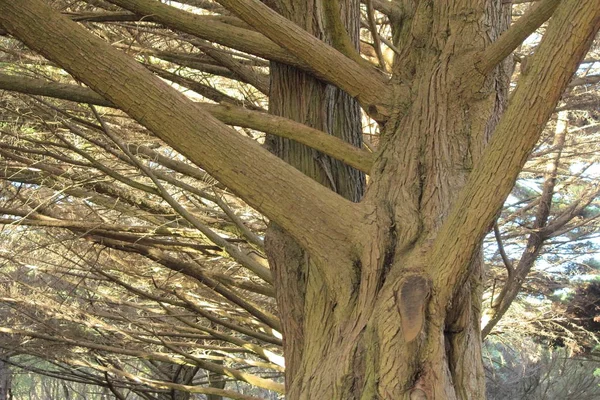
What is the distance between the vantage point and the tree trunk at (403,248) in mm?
2354

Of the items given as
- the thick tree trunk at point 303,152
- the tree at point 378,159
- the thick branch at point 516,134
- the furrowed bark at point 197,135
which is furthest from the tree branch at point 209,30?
the thick branch at point 516,134

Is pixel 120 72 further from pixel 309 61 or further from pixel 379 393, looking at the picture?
pixel 379 393

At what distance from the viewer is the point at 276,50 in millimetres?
3139

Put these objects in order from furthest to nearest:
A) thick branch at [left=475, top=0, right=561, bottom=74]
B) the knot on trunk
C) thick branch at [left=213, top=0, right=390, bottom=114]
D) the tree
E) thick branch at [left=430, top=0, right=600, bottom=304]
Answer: thick branch at [left=213, top=0, right=390, bottom=114] → thick branch at [left=475, top=0, right=561, bottom=74] → the knot on trunk → the tree → thick branch at [left=430, top=0, right=600, bottom=304]

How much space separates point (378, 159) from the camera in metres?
2.91

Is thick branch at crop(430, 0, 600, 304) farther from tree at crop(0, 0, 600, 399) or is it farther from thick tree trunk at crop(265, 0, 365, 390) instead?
thick tree trunk at crop(265, 0, 365, 390)

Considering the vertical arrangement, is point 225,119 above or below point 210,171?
above

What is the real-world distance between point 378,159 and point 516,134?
890mm

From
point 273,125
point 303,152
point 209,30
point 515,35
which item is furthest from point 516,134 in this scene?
point 209,30

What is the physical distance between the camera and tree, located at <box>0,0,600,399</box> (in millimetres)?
2220

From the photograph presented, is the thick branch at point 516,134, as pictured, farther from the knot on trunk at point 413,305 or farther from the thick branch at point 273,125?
the thick branch at point 273,125

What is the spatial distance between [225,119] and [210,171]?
0.56 meters

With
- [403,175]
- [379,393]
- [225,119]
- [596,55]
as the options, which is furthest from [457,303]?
[596,55]

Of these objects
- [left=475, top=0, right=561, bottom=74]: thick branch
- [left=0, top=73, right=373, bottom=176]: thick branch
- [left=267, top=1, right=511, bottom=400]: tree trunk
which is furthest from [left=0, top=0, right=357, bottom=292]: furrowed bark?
[left=475, top=0, right=561, bottom=74]: thick branch
